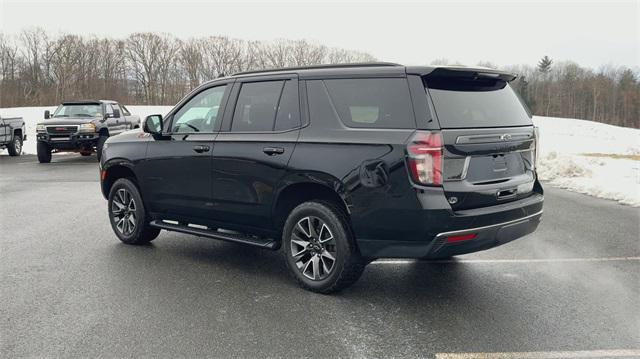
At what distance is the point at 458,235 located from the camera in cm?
421

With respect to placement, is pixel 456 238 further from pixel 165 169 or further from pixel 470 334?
pixel 165 169

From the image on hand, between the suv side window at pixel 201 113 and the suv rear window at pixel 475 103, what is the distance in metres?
2.37

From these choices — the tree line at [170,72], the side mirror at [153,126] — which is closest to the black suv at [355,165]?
the side mirror at [153,126]

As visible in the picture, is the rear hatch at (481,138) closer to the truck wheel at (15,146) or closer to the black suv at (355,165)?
the black suv at (355,165)

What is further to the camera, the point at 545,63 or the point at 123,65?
the point at 545,63

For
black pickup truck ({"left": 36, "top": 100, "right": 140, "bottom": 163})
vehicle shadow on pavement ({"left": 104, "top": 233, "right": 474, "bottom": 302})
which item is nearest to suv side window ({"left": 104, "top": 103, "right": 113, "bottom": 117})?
black pickup truck ({"left": 36, "top": 100, "right": 140, "bottom": 163})

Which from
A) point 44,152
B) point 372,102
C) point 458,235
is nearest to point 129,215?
point 372,102

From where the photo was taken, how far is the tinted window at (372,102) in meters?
4.40

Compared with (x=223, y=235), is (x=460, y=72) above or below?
above

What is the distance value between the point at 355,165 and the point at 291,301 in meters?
1.26

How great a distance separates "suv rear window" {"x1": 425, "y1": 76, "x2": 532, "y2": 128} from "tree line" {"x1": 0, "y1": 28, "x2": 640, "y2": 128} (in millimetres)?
53116

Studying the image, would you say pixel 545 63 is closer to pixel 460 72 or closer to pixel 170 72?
pixel 170 72

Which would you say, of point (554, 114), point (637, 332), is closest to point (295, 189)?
point (637, 332)

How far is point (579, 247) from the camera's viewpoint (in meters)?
6.65
